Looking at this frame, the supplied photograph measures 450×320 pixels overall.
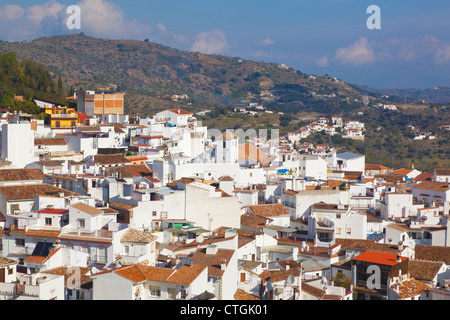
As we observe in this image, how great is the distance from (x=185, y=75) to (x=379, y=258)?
88893 mm

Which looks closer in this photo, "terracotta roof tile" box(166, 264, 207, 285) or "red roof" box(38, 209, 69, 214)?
"terracotta roof tile" box(166, 264, 207, 285)

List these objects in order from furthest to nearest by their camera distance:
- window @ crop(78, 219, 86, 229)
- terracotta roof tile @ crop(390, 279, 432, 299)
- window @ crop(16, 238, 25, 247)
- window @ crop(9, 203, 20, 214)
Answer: window @ crop(9, 203, 20, 214) → window @ crop(16, 238, 25, 247) → window @ crop(78, 219, 86, 229) → terracotta roof tile @ crop(390, 279, 432, 299)

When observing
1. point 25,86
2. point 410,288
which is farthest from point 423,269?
point 25,86

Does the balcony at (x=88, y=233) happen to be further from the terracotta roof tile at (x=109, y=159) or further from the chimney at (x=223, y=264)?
the terracotta roof tile at (x=109, y=159)

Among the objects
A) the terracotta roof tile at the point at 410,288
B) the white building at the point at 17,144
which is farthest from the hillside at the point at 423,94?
the terracotta roof tile at the point at 410,288

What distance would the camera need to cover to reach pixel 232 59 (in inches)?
4537

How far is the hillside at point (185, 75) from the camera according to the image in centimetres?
8131

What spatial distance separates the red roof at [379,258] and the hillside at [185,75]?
6192 cm

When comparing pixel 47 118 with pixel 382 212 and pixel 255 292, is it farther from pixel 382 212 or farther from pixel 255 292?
pixel 255 292

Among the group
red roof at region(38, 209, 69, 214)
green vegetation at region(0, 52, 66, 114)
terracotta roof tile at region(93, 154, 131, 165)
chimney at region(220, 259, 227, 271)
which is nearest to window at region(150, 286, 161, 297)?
chimney at region(220, 259, 227, 271)

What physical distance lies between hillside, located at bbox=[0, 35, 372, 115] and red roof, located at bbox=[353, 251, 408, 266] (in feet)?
203

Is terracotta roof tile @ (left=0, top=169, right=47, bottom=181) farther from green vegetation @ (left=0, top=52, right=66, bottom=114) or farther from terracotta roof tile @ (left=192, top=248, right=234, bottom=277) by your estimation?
green vegetation @ (left=0, top=52, right=66, bottom=114)

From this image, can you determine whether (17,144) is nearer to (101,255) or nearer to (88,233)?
(88,233)

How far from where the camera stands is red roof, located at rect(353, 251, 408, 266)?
13.6 metres
